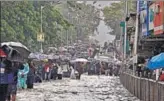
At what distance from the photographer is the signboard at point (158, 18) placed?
2526 centimetres

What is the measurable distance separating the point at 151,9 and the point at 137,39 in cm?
446

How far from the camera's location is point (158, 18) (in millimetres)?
26266

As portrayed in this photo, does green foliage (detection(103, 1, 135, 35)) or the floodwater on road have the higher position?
green foliage (detection(103, 1, 135, 35))

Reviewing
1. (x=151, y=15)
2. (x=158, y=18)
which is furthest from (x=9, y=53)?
(x=151, y=15)

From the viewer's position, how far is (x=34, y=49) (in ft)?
207

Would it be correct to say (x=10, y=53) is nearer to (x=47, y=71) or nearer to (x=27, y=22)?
(x=47, y=71)

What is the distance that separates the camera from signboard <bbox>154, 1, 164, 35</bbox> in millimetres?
25263

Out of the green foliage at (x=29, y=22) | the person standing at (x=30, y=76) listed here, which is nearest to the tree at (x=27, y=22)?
the green foliage at (x=29, y=22)

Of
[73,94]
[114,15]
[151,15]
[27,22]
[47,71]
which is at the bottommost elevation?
[73,94]

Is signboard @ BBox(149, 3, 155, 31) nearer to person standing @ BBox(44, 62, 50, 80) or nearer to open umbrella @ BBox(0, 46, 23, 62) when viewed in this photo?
open umbrella @ BBox(0, 46, 23, 62)

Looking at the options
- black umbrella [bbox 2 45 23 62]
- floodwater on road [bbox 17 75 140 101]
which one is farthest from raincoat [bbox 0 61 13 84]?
floodwater on road [bbox 17 75 140 101]

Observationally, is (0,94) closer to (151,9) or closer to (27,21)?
(151,9)

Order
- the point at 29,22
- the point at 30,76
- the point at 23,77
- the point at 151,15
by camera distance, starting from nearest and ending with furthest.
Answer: the point at 23,77 → the point at 151,15 → the point at 30,76 → the point at 29,22

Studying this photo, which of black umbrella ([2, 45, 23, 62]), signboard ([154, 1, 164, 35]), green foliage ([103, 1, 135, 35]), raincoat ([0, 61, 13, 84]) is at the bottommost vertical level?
raincoat ([0, 61, 13, 84])
